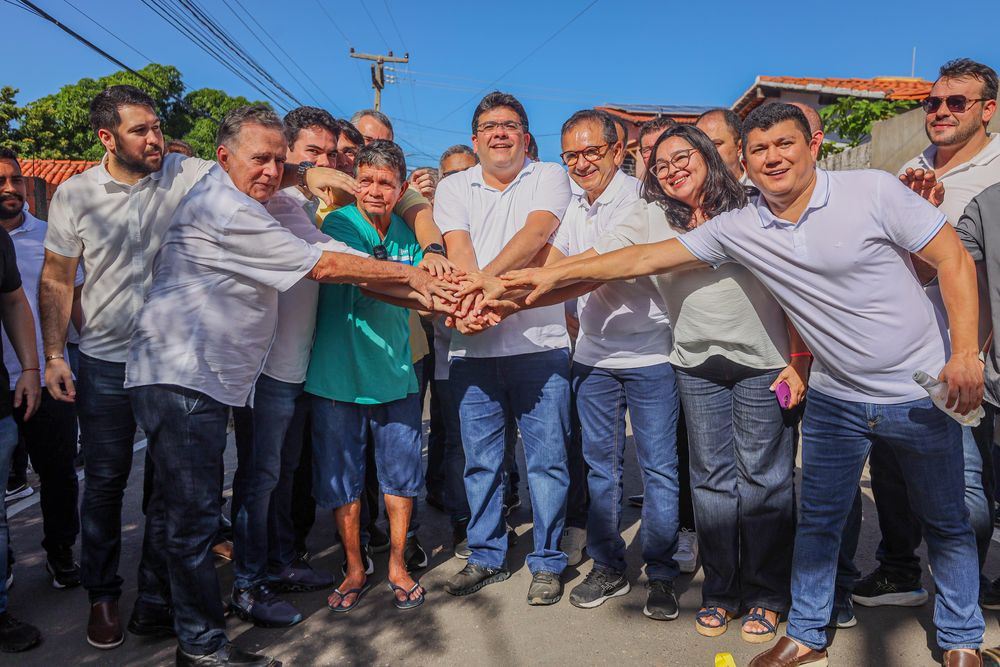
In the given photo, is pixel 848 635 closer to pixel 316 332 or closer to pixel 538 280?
pixel 538 280

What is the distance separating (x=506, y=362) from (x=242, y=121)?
163 centimetres

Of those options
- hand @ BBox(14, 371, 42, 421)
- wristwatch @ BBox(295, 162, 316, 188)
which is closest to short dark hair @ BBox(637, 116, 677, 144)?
wristwatch @ BBox(295, 162, 316, 188)

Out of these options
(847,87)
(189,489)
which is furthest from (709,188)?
(847,87)

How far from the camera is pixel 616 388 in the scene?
347cm

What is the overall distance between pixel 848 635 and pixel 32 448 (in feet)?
13.2

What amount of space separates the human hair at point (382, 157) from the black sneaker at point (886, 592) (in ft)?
9.63

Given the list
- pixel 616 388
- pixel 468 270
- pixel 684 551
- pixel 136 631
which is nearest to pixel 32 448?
pixel 136 631

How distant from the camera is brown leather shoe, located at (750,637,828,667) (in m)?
2.83

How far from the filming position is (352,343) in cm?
348

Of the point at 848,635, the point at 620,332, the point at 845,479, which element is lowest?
the point at 848,635

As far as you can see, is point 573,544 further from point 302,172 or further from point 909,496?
point 302,172

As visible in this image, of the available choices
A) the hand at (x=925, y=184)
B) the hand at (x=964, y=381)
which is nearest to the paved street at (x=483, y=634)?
the hand at (x=964, y=381)

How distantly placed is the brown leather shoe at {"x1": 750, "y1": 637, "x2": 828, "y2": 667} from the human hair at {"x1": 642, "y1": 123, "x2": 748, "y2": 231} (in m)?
1.74

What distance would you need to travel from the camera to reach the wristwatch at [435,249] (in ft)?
11.5
